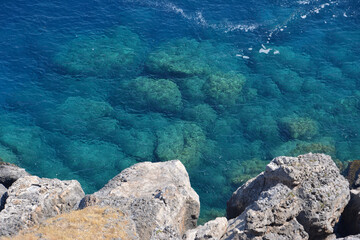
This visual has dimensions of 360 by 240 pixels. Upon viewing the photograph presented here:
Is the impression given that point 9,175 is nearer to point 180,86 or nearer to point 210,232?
point 210,232

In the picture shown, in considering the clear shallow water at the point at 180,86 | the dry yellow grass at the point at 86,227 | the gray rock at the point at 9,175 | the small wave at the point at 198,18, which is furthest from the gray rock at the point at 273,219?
the small wave at the point at 198,18

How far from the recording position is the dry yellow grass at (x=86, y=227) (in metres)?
20.2

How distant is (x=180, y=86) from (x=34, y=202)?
25606mm

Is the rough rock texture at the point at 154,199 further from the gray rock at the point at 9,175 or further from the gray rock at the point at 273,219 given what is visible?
the gray rock at the point at 9,175

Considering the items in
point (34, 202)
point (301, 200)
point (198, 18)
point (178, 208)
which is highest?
point (301, 200)

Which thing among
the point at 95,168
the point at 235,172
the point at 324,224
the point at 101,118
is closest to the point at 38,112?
the point at 101,118

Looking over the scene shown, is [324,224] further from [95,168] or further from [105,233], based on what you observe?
[95,168]

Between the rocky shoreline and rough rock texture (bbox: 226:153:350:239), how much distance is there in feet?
0.17

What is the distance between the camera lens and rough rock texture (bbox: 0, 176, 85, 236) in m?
22.9

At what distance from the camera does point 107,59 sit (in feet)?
163

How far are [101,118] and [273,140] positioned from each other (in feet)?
60.8

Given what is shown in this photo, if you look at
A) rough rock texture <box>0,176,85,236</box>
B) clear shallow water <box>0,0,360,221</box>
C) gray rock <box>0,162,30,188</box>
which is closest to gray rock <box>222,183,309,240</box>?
rough rock texture <box>0,176,85,236</box>

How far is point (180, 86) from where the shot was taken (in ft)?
153

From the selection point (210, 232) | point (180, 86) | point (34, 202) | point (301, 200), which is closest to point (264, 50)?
point (180, 86)
